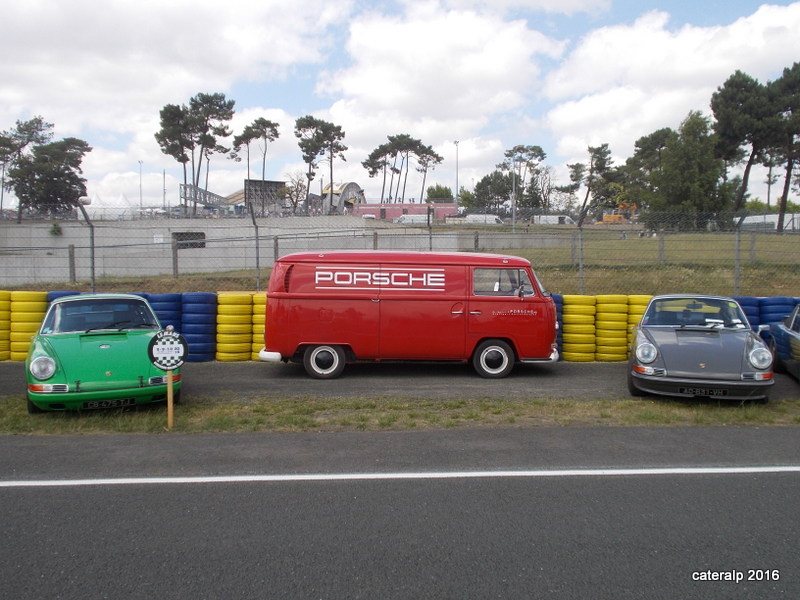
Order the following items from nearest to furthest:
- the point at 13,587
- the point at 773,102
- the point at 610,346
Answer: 1. the point at 13,587
2. the point at 610,346
3. the point at 773,102

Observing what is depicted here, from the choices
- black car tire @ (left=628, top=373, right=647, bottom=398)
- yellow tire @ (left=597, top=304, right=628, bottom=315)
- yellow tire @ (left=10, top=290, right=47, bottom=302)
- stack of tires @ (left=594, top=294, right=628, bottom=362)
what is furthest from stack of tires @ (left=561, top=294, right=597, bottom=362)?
yellow tire @ (left=10, top=290, right=47, bottom=302)

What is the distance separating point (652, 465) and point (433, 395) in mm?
3575

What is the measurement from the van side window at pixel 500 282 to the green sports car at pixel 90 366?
15.3ft

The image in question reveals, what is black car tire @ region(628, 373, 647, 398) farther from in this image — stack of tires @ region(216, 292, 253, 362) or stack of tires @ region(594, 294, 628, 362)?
stack of tires @ region(216, 292, 253, 362)

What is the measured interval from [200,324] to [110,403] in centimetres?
414

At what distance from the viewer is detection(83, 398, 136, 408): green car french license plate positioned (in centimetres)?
717

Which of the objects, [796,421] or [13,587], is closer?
[13,587]

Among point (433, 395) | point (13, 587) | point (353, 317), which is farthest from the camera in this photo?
point (353, 317)

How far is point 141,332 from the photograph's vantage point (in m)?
8.08

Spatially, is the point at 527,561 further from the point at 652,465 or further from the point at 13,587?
the point at 13,587

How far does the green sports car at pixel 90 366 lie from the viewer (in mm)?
7059

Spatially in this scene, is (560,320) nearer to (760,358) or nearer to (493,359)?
(493,359)

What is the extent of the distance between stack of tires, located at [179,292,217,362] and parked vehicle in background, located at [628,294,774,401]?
7232 millimetres

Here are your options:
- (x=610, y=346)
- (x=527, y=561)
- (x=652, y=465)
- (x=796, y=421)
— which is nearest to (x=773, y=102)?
(x=610, y=346)
